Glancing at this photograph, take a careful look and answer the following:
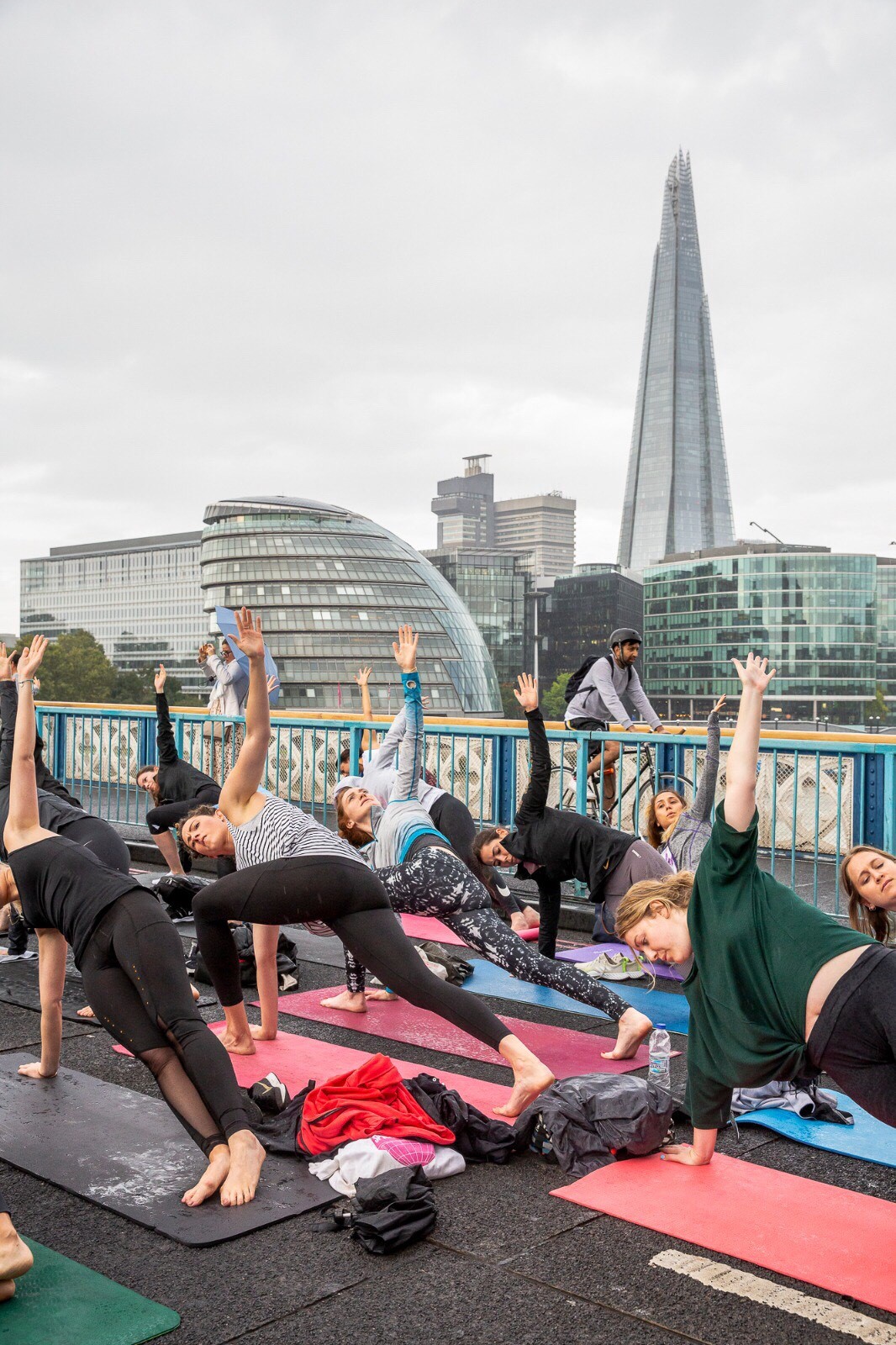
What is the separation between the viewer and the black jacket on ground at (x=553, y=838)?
6621 millimetres

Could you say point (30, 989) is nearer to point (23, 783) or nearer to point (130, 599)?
point (23, 783)

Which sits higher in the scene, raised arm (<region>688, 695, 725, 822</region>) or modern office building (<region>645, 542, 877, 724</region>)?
modern office building (<region>645, 542, 877, 724</region>)

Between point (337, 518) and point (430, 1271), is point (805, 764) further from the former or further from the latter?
point (337, 518)

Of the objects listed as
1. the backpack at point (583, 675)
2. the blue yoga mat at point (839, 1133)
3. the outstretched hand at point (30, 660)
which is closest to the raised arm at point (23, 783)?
the outstretched hand at point (30, 660)

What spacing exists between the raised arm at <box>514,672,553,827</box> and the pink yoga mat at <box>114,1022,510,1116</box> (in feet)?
5.75

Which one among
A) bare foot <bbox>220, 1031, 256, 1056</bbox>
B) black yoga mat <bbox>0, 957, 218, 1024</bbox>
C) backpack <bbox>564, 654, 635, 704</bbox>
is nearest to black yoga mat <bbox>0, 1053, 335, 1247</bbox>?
bare foot <bbox>220, 1031, 256, 1056</bbox>

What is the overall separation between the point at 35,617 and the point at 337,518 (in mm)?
79346

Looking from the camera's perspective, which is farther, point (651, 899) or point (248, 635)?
point (248, 635)

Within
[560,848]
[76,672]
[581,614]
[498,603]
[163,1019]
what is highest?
[498,603]

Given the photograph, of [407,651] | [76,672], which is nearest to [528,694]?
[407,651]

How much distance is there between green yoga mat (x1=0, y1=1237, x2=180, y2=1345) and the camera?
3041mm

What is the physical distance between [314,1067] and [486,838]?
1659mm

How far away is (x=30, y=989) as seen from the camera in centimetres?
707

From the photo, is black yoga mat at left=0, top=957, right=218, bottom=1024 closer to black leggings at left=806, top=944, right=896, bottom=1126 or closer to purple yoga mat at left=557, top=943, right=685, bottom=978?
purple yoga mat at left=557, top=943, right=685, bottom=978
